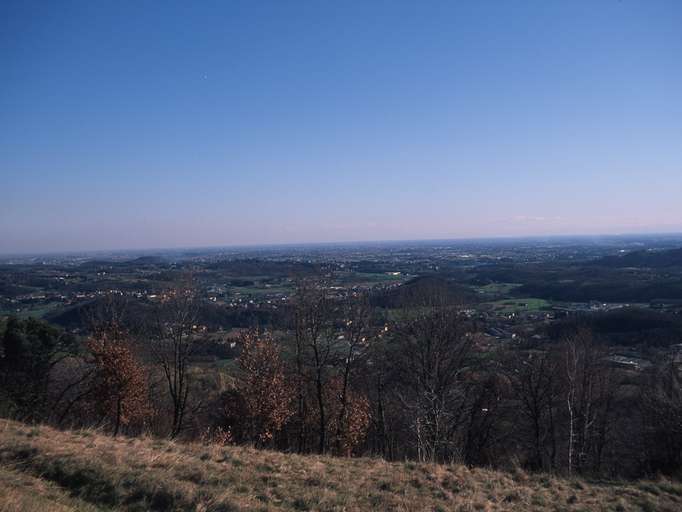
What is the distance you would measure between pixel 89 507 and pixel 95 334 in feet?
47.8

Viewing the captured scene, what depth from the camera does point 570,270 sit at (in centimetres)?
8725

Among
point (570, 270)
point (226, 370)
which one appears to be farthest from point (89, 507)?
point (570, 270)

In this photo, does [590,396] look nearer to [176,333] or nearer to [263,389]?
[263,389]

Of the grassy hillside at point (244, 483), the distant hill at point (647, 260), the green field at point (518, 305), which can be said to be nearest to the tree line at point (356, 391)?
the grassy hillside at point (244, 483)

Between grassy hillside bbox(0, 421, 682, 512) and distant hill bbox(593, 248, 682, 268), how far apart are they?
92.6 m

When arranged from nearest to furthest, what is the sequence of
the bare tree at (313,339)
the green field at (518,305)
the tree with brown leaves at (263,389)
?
the tree with brown leaves at (263,389) < the bare tree at (313,339) < the green field at (518,305)

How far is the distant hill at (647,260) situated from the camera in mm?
86294

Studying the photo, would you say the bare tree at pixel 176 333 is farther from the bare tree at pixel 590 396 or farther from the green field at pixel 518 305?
the green field at pixel 518 305

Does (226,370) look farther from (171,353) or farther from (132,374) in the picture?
(132,374)

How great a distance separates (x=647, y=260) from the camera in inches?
3625

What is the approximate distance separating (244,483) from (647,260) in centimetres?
10672

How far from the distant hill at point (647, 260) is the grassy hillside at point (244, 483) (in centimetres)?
9262

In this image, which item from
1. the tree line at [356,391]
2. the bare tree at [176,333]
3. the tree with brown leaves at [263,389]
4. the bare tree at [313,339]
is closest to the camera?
the tree line at [356,391]

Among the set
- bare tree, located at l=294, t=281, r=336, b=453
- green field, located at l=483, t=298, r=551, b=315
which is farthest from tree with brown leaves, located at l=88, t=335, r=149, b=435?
green field, located at l=483, t=298, r=551, b=315
